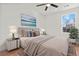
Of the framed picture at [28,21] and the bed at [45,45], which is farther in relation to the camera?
the framed picture at [28,21]

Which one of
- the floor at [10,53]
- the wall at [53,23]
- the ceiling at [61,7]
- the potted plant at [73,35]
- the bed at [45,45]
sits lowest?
the floor at [10,53]

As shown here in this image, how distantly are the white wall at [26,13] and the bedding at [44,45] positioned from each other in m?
0.12

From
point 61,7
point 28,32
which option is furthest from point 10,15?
point 61,7

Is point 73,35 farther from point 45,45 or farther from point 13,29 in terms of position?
point 13,29

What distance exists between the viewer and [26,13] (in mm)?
1571

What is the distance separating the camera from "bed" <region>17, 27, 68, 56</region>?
1.50 metres

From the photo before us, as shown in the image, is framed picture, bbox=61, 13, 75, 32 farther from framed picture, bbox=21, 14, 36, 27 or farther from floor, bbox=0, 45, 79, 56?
framed picture, bbox=21, 14, 36, 27

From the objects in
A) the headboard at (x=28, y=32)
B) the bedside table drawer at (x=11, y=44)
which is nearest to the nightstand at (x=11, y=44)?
the bedside table drawer at (x=11, y=44)

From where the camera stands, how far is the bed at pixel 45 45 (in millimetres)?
1495

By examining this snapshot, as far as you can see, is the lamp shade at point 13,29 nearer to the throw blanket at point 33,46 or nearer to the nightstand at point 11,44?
the nightstand at point 11,44

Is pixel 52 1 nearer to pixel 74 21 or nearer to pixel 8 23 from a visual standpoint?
pixel 74 21

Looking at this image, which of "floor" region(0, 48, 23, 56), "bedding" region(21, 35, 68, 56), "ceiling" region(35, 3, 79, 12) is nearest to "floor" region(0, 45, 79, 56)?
"floor" region(0, 48, 23, 56)

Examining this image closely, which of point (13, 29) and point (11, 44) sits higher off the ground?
point (13, 29)

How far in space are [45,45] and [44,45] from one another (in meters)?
0.02
